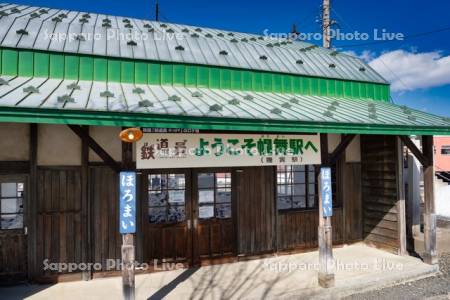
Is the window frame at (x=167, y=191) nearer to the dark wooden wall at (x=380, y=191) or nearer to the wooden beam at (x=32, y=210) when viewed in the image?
the wooden beam at (x=32, y=210)

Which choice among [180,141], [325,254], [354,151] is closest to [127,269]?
[180,141]

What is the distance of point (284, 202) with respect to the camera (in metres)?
9.07

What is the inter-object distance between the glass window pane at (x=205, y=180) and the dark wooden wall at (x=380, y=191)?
459cm

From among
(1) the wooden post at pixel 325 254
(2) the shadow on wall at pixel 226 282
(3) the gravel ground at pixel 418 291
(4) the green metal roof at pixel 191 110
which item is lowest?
(3) the gravel ground at pixel 418 291

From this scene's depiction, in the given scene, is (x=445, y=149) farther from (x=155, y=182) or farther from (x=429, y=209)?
(x=155, y=182)

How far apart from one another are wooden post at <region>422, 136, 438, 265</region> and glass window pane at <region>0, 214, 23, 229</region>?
8.87m

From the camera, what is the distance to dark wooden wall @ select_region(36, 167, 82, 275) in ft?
22.5

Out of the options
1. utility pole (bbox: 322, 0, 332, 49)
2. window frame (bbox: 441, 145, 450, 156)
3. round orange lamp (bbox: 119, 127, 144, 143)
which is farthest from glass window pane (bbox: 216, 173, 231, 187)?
window frame (bbox: 441, 145, 450, 156)

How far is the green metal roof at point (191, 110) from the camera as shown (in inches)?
194

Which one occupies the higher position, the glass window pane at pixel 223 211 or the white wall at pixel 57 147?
the white wall at pixel 57 147

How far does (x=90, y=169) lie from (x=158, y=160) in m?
2.19

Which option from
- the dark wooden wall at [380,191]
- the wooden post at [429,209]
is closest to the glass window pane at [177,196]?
the dark wooden wall at [380,191]

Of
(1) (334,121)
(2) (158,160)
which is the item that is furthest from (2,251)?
(1) (334,121)

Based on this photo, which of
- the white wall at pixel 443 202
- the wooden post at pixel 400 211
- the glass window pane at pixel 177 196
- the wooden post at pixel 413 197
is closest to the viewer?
the glass window pane at pixel 177 196
